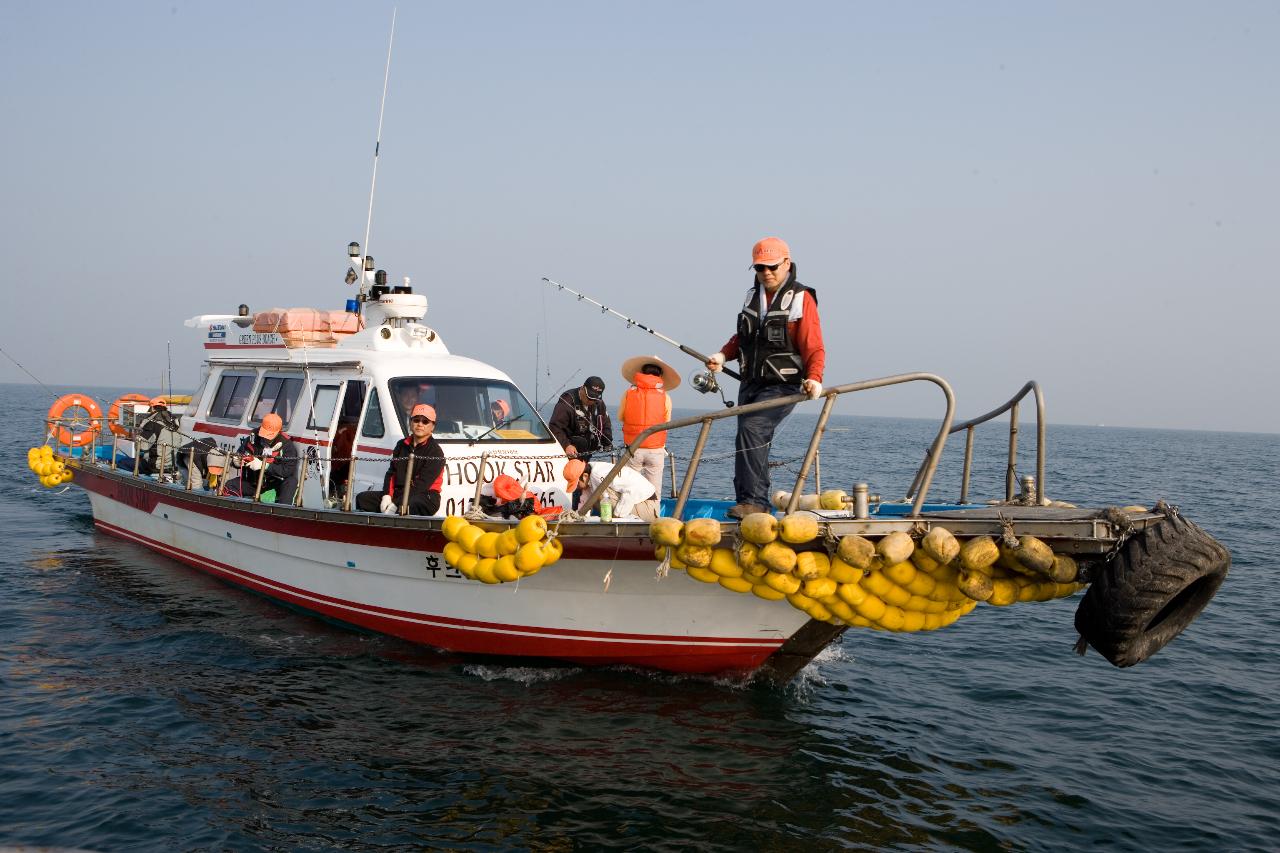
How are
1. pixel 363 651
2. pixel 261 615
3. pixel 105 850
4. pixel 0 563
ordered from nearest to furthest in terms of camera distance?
pixel 105 850
pixel 363 651
pixel 261 615
pixel 0 563

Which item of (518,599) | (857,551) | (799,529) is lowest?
(518,599)

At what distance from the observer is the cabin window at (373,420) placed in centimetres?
987

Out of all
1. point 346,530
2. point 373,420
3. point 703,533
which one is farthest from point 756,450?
point 373,420

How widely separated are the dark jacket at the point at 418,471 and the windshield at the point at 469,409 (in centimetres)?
54

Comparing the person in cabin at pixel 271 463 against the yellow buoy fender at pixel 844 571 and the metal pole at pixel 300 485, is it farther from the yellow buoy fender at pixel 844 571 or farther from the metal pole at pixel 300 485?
the yellow buoy fender at pixel 844 571

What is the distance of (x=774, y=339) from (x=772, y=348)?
87 mm

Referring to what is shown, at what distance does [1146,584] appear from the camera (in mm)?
5734

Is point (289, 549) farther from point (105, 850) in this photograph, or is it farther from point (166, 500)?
point (105, 850)

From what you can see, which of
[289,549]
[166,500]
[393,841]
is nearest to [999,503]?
[393,841]

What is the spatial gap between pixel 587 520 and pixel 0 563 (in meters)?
10.9

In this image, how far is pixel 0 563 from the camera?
45.8 ft

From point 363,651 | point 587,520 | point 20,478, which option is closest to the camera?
point 587,520

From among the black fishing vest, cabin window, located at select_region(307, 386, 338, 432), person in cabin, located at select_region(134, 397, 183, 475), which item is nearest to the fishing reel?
the black fishing vest

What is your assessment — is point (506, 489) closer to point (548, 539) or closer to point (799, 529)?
point (548, 539)
